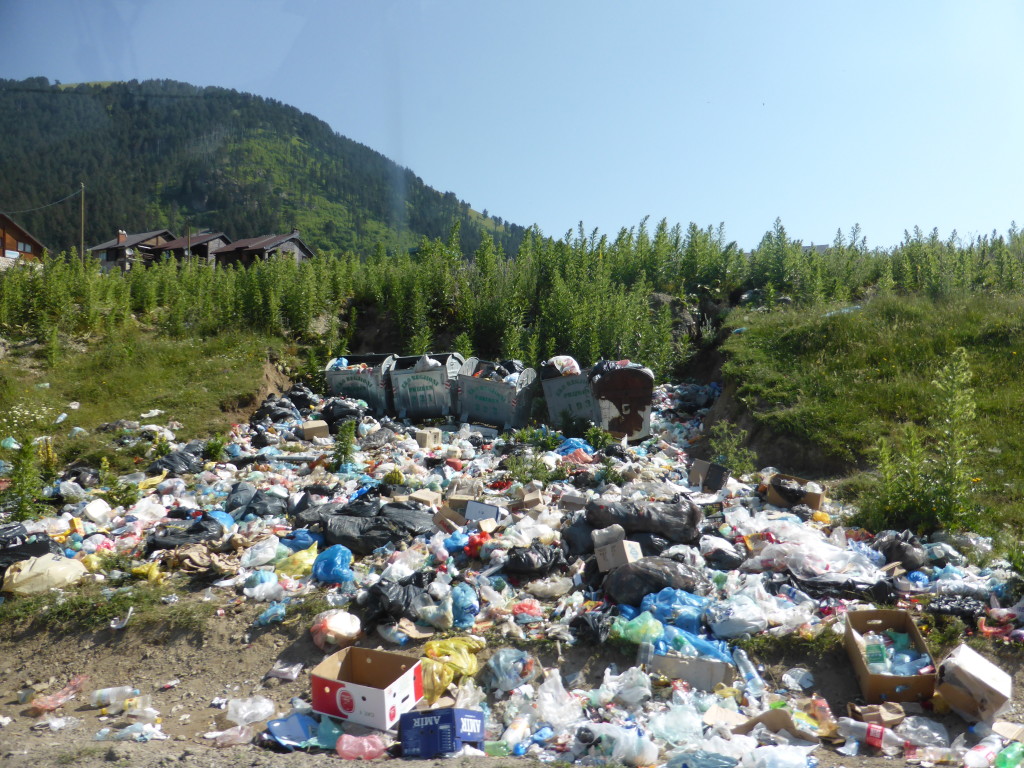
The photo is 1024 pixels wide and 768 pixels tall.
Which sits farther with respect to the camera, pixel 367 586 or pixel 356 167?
pixel 356 167

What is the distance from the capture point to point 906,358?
26.7 ft

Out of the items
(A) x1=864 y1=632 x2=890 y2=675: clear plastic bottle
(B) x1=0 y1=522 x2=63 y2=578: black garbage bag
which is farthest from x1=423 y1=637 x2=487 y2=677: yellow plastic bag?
(B) x1=0 y1=522 x2=63 y2=578: black garbage bag

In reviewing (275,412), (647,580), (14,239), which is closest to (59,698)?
(647,580)

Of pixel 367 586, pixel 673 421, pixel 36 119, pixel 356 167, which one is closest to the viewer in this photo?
pixel 367 586

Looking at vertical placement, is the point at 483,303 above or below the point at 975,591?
above

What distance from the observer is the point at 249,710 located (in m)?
3.35

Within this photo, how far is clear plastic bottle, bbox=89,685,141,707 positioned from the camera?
3.60 m

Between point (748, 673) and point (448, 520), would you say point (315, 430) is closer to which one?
point (448, 520)

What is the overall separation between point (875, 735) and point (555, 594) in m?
1.91

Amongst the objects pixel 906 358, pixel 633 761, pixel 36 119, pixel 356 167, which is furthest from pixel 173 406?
pixel 356 167

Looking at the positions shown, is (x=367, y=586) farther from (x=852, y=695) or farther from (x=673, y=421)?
(x=673, y=421)

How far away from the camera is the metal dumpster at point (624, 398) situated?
8.03 m

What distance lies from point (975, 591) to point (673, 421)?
5.14m

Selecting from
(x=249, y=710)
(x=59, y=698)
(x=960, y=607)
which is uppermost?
(x=960, y=607)
